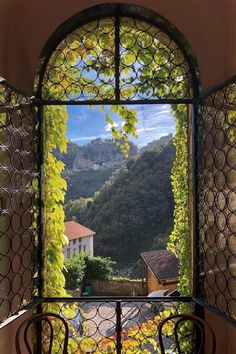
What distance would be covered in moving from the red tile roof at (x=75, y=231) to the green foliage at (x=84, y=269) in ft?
0.52

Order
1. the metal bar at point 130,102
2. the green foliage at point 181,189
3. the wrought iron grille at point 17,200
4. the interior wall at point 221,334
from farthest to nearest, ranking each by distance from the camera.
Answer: the green foliage at point 181,189, the metal bar at point 130,102, the interior wall at point 221,334, the wrought iron grille at point 17,200

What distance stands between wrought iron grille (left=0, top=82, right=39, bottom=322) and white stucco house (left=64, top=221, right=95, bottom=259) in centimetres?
29

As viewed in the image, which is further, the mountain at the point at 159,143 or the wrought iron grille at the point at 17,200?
the mountain at the point at 159,143

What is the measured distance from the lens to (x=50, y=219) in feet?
11.2

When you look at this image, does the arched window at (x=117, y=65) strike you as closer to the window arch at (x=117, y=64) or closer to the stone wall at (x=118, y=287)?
the window arch at (x=117, y=64)

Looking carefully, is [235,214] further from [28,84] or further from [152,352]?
[28,84]

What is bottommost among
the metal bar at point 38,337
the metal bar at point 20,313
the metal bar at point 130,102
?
the metal bar at point 38,337

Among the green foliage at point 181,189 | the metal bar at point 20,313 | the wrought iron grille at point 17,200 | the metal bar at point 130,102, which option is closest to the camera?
the metal bar at point 20,313

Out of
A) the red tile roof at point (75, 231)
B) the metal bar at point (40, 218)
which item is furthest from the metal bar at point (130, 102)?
the red tile roof at point (75, 231)

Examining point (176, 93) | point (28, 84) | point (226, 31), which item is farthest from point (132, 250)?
point (226, 31)

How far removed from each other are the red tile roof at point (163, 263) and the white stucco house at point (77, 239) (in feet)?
1.46

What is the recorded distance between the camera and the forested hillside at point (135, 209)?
347cm

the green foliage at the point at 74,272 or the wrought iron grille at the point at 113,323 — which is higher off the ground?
the green foliage at the point at 74,272

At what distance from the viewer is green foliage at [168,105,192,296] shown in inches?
135
